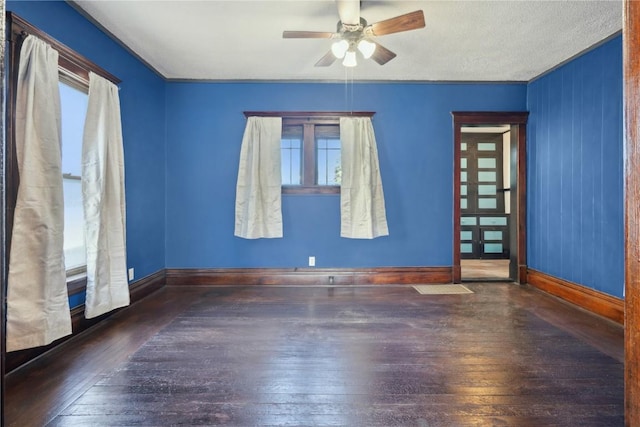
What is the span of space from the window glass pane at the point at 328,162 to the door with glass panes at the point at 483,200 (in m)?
3.23

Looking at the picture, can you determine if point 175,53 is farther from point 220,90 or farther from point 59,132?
point 59,132

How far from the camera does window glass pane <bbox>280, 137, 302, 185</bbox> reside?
4.30 meters

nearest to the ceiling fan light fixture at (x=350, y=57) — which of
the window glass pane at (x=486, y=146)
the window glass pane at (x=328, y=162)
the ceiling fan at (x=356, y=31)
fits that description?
the ceiling fan at (x=356, y=31)

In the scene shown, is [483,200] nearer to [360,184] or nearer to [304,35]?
[360,184]

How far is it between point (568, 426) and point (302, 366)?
146cm

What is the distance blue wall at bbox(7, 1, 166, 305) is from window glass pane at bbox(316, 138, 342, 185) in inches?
79.8

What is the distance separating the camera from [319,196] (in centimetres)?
427

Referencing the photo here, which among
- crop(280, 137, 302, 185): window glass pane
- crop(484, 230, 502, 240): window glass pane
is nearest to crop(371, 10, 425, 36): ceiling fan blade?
crop(280, 137, 302, 185): window glass pane

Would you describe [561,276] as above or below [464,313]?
above

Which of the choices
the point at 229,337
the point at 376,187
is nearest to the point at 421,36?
the point at 376,187

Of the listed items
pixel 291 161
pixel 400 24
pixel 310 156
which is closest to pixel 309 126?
pixel 310 156

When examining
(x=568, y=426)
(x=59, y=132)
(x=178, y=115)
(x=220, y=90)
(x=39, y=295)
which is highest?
(x=220, y=90)

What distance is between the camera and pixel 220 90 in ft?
13.9

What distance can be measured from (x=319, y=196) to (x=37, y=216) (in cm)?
285
